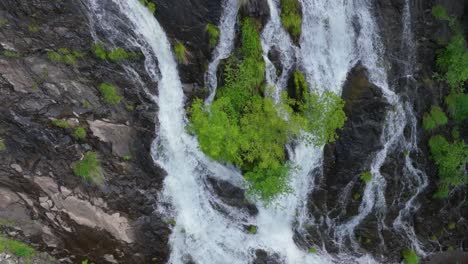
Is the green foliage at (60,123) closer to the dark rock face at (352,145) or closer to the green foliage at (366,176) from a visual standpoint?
the dark rock face at (352,145)

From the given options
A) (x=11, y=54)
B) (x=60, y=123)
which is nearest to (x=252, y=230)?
(x=60, y=123)

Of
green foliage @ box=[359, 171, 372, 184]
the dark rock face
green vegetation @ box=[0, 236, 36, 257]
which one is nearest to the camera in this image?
green vegetation @ box=[0, 236, 36, 257]

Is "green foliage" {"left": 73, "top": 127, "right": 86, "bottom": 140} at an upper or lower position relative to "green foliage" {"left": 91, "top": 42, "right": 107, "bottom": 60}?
lower

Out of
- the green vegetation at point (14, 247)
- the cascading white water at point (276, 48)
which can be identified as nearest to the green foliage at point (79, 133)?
the green vegetation at point (14, 247)

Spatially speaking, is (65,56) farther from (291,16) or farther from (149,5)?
(291,16)

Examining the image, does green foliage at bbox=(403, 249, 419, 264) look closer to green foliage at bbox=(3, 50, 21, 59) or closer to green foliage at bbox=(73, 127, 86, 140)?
green foliage at bbox=(73, 127, 86, 140)

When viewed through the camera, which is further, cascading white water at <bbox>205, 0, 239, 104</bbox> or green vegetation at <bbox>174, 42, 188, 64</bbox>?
cascading white water at <bbox>205, 0, 239, 104</bbox>

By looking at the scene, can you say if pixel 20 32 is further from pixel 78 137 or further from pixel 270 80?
pixel 270 80

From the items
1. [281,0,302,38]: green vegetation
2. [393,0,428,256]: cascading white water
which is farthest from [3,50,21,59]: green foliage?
[393,0,428,256]: cascading white water
